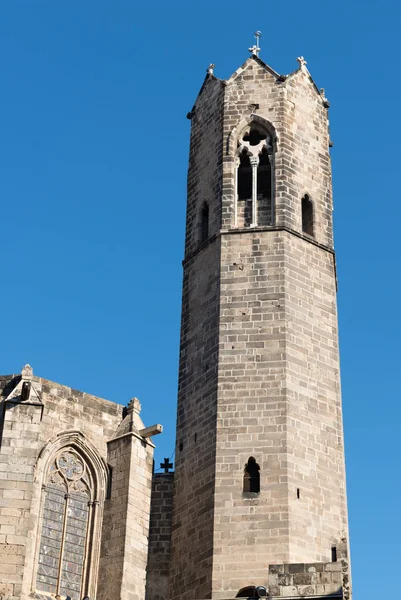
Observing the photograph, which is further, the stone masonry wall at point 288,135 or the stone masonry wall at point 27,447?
the stone masonry wall at point 288,135

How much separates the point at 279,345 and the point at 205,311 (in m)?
1.99

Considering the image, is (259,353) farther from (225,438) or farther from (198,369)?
(225,438)

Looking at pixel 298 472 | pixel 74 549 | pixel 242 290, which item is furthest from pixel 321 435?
pixel 74 549

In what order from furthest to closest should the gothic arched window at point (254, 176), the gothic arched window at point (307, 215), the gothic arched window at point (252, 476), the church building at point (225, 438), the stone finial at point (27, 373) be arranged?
the gothic arched window at point (307, 215)
the gothic arched window at point (254, 176)
the gothic arched window at point (252, 476)
the stone finial at point (27, 373)
the church building at point (225, 438)

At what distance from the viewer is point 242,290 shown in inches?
1083

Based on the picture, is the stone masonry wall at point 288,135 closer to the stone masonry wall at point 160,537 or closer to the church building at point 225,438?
the church building at point 225,438

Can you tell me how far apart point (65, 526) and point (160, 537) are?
238 centimetres

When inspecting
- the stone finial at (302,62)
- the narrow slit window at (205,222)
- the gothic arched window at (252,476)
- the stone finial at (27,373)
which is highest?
the stone finial at (302,62)

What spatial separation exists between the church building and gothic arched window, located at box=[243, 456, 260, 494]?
0.09 ft

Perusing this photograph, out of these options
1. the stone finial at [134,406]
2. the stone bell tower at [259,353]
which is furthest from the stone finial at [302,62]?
the stone finial at [134,406]

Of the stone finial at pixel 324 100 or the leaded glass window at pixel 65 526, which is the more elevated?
the stone finial at pixel 324 100

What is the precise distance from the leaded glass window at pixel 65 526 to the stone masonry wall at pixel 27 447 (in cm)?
34

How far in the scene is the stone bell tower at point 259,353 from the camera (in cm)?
2477

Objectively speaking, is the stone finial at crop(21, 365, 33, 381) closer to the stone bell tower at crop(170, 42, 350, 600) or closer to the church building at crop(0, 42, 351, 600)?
the church building at crop(0, 42, 351, 600)
